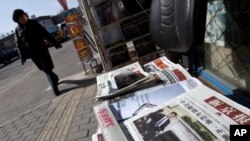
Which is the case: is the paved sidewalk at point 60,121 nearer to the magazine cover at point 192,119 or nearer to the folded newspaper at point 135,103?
the folded newspaper at point 135,103

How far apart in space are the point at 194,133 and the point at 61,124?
316cm

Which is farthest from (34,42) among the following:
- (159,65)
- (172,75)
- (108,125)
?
(108,125)

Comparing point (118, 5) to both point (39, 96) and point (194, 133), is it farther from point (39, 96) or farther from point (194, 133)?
point (39, 96)

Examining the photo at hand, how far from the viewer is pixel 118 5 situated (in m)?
3.29

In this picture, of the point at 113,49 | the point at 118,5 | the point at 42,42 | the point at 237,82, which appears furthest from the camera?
the point at 42,42

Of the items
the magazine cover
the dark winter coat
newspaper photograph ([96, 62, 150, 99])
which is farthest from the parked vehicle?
the magazine cover

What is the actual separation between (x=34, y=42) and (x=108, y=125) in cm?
480

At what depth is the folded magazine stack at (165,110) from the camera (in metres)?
1.03

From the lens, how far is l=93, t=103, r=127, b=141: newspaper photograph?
3.71 feet

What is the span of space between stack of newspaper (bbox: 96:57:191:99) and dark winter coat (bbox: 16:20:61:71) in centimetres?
410

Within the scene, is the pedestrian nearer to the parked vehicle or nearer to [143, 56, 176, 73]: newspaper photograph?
[143, 56, 176, 73]: newspaper photograph

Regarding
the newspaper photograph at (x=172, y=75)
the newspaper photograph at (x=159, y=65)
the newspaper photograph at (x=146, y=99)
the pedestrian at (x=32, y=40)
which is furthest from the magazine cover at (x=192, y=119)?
the pedestrian at (x=32, y=40)

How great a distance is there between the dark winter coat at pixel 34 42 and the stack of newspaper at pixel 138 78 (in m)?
4.10

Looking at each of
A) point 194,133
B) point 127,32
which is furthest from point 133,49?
point 194,133
